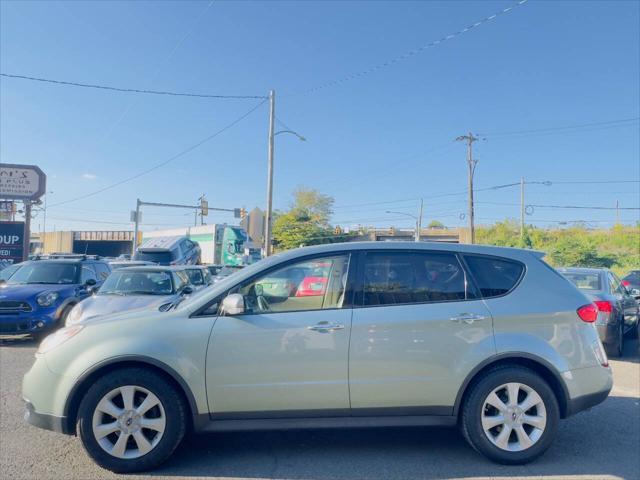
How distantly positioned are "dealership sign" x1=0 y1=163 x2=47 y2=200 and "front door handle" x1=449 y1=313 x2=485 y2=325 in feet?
70.2

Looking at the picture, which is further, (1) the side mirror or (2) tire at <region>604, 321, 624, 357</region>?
(2) tire at <region>604, 321, 624, 357</region>

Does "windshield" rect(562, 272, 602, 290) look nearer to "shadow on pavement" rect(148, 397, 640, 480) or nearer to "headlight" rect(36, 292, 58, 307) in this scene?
"shadow on pavement" rect(148, 397, 640, 480)

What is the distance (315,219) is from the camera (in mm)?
69375

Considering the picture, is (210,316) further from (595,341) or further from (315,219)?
(315,219)

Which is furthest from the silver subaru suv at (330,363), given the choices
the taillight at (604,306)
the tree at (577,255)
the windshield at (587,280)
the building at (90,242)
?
the building at (90,242)

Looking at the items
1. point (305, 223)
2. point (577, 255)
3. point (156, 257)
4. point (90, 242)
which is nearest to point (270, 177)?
point (156, 257)

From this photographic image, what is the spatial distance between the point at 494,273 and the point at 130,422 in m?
3.23

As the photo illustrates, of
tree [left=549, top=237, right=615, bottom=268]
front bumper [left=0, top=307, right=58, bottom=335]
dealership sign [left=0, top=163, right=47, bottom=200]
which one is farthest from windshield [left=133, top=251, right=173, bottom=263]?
tree [left=549, top=237, right=615, bottom=268]

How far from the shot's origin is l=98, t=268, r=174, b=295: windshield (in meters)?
8.71

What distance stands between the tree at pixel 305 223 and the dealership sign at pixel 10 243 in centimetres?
3490

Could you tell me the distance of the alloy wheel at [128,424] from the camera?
355cm

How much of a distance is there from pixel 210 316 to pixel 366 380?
1353mm

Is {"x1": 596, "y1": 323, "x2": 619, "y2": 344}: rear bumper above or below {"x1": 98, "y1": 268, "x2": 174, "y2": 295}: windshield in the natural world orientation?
below

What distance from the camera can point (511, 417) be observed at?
12.3 feet
